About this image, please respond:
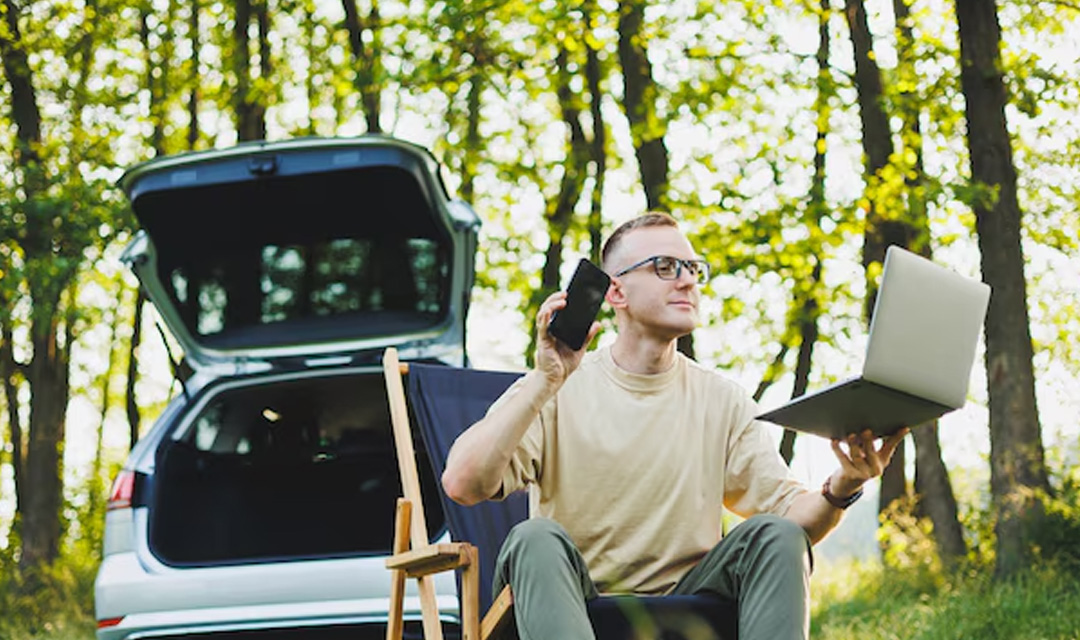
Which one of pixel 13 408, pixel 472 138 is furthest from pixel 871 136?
pixel 13 408

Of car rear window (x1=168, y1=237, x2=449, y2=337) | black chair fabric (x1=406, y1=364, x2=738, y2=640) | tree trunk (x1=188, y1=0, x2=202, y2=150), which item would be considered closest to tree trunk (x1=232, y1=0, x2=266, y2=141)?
tree trunk (x1=188, y1=0, x2=202, y2=150)

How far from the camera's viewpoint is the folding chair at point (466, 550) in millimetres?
2875

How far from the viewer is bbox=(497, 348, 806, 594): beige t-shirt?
3133 mm

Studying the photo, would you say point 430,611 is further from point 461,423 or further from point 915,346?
point 915,346

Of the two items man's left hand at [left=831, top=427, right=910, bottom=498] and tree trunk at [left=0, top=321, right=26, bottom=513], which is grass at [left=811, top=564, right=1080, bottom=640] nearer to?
→ man's left hand at [left=831, top=427, right=910, bottom=498]

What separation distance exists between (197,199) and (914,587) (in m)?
5.07

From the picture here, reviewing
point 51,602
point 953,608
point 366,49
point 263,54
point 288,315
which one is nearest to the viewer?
point 288,315

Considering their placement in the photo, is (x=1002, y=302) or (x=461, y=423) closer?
(x=461, y=423)

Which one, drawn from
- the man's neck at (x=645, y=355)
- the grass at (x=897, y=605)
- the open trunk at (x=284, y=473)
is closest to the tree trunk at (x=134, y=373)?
the grass at (x=897, y=605)

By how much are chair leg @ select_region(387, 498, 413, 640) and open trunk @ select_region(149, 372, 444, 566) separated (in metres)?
1.04

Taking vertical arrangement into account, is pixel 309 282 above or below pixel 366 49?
below

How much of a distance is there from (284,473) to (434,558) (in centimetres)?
209

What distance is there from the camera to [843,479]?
9.76 feet

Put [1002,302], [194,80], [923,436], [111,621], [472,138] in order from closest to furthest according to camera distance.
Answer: [111,621] → [1002,302] → [923,436] → [472,138] → [194,80]
